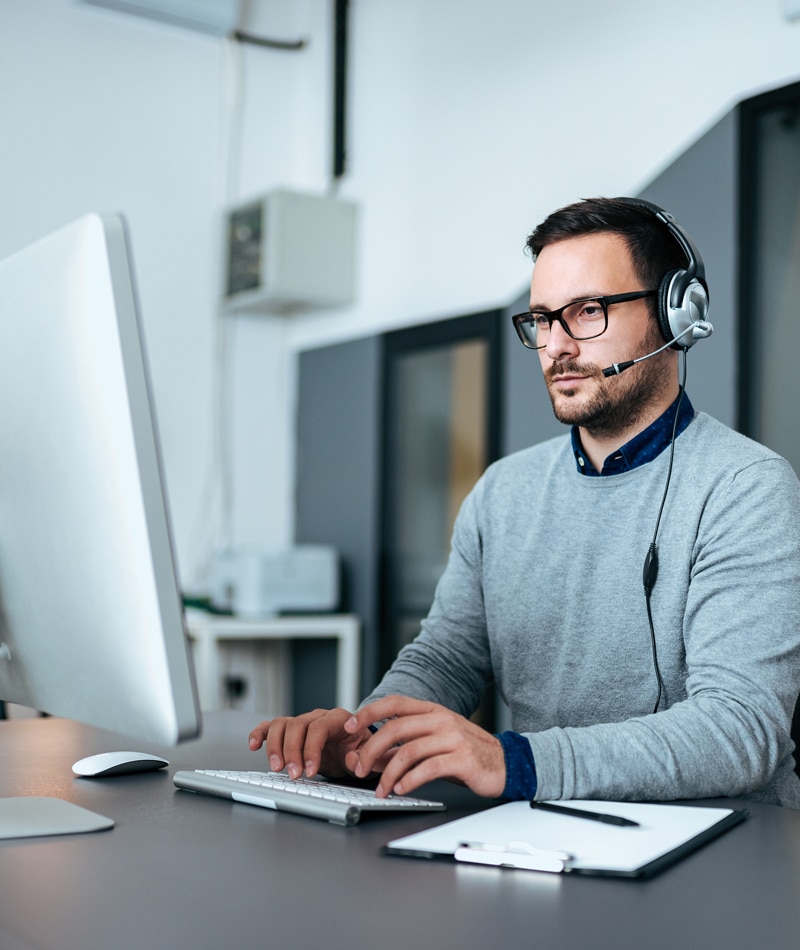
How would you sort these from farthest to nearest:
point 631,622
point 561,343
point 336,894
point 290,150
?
point 290,150, point 561,343, point 631,622, point 336,894

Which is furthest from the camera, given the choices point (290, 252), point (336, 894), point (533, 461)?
point (290, 252)

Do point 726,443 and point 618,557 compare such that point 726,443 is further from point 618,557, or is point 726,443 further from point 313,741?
point 313,741

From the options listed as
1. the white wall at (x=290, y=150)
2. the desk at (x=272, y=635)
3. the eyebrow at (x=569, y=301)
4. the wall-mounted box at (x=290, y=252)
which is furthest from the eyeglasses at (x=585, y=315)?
the wall-mounted box at (x=290, y=252)

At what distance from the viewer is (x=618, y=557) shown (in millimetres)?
1473

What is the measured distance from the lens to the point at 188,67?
398 centimetres

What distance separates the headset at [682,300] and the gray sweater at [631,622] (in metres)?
0.12

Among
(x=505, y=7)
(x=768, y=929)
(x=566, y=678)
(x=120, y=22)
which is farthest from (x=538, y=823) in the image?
(x=120, y=22)

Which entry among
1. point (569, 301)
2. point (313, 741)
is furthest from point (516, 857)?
point (569, 301)

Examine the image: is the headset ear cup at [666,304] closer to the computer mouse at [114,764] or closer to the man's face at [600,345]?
the man's face at [600,345]

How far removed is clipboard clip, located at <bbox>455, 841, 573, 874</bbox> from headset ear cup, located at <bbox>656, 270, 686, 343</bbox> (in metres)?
0.88

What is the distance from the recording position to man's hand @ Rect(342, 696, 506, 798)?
97 centimetres

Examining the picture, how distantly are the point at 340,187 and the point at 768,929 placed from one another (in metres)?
3.63

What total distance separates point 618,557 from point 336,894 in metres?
0.82

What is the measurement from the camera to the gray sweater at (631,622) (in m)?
1.06
